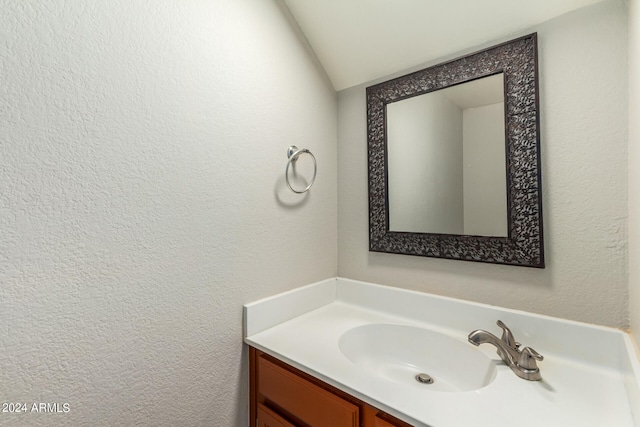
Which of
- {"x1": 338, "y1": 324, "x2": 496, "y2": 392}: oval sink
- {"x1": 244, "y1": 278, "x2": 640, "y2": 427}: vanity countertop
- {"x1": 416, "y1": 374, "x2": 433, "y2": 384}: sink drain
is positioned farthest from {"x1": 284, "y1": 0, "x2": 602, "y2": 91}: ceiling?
{"x1": 416, "y1": 374, "x2": 433, "y2": 384}: sink drain

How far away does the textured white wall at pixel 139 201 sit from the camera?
0.61m

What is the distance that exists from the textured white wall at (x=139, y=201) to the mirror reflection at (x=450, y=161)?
1.69 ft

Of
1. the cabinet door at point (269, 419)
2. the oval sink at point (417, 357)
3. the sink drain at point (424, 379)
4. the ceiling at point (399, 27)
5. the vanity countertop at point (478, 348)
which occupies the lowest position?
the cabinet door at point (269, 419)

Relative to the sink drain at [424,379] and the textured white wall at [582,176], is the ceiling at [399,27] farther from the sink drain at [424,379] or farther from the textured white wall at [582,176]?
the sink drain at [424,379]

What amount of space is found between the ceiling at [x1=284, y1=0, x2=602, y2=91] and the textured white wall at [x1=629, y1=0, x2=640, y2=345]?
0.75 ft

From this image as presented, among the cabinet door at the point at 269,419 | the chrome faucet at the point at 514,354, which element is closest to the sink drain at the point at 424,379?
the chrome faucet at the point at 514,354

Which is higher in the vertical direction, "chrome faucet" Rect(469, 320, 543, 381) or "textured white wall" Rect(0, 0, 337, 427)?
"textured white wall" Rect(0, 0, 337, 427)

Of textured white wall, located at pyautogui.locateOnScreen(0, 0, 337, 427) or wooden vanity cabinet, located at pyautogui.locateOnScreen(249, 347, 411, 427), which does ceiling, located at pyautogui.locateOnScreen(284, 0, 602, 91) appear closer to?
textured white wall, located at pyautogui.locateOnScreen(0, 0, 337, 427)

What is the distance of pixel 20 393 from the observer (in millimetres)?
598

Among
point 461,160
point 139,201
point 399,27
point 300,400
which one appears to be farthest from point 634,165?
point 139,201

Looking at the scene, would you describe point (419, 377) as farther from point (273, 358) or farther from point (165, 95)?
point (165, 95)

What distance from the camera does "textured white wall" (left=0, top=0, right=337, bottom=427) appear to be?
61 centimetres

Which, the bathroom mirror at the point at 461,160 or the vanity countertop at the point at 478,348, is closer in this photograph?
the vanity countertop at the point at 478,348

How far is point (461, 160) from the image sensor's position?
111 centimetres
